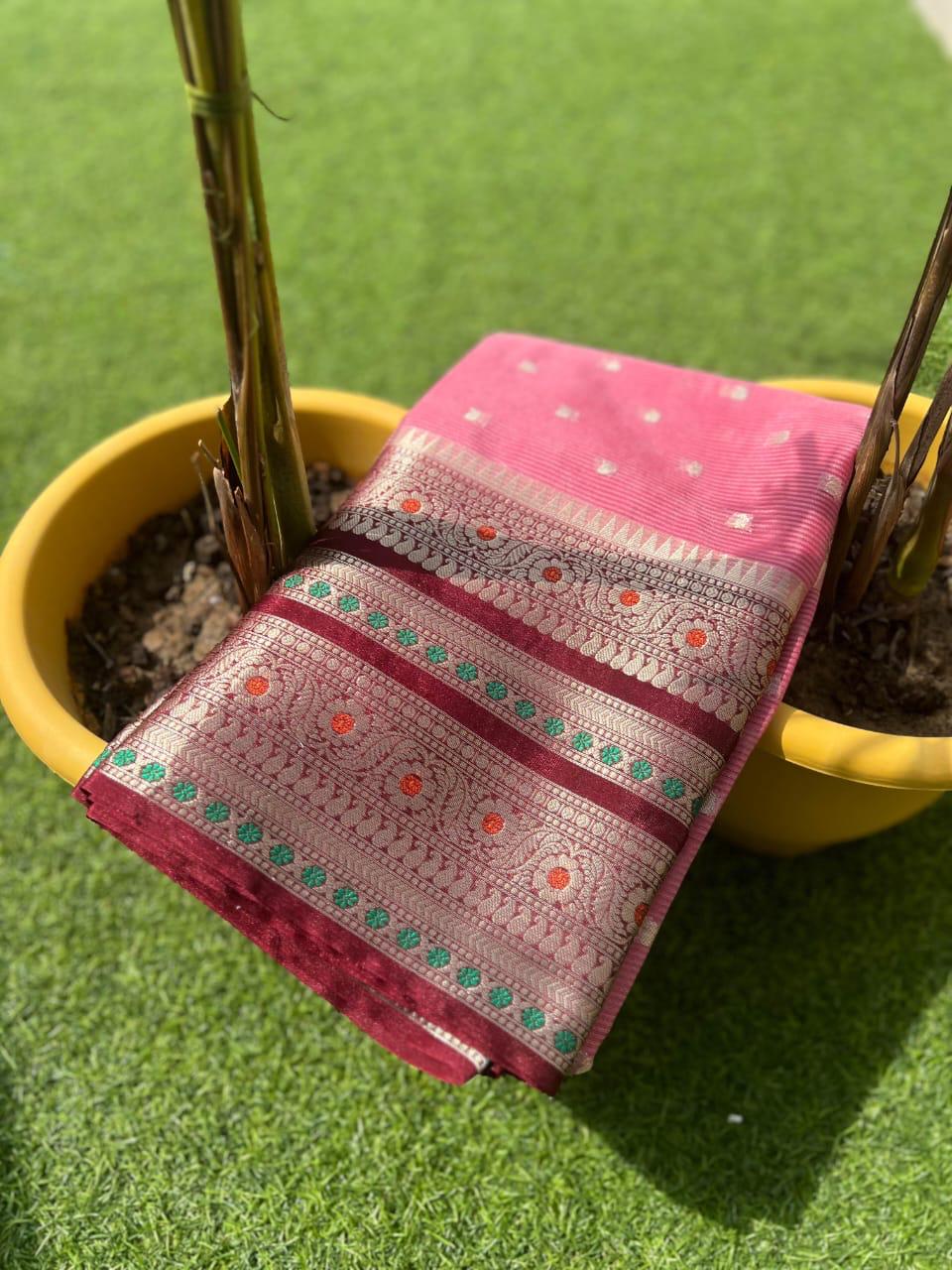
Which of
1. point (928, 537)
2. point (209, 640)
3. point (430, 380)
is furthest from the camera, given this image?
point (430, 380)

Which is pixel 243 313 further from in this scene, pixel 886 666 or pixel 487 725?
pixel 886 666

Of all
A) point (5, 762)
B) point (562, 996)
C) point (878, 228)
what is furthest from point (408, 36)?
point (562, 996)

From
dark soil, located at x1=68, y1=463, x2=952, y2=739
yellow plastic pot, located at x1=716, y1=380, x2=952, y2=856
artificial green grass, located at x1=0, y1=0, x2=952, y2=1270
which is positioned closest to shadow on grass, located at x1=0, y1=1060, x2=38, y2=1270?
artificial green grass, located at x1=0, y1=0, x2=952, y2=1270

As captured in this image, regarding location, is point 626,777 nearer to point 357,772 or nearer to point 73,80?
point 357,772

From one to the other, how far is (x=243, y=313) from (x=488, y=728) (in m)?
0.36

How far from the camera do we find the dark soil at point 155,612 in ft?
3.23

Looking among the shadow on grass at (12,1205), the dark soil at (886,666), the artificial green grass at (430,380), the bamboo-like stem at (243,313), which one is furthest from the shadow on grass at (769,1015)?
the bamboo-like stem at (243,313)

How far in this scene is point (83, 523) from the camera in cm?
100

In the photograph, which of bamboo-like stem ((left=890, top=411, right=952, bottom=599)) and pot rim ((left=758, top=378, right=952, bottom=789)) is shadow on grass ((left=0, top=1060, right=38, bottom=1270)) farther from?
bamboo-like stem ((left=890, top=411, right=952, bottom=599))

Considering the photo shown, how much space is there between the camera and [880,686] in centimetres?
97

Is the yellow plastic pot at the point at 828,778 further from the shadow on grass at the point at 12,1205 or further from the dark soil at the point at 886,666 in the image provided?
the shadow on grass at the point at 12,1205

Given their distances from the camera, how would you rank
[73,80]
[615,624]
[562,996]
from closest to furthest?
[562,996] → [615,624] → [73,80]

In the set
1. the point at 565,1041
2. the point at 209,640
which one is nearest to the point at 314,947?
the point at 565,1041

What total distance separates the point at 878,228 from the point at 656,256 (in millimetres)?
439
